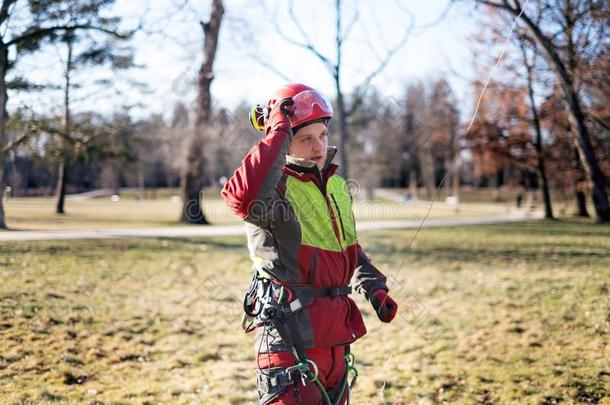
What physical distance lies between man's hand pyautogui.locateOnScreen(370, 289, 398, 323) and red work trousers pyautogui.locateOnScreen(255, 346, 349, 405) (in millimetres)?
249

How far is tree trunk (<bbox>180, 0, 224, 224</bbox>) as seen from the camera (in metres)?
14.8

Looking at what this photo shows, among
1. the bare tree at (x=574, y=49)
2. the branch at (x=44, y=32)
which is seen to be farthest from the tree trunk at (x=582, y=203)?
the branch at (x=44, y=32)

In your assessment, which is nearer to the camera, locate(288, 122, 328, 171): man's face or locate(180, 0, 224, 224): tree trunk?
locate(288, 122, 328, 171): man's face

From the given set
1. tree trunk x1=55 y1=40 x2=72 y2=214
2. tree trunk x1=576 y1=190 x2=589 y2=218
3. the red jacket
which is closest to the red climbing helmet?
the red jacket

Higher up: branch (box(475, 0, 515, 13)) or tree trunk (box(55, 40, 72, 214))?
branch (box(475, 0, 515, 13))

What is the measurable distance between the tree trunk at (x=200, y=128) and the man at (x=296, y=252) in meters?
13.1

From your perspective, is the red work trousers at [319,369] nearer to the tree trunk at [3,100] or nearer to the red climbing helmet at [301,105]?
the red climbing helmet at [301,105]

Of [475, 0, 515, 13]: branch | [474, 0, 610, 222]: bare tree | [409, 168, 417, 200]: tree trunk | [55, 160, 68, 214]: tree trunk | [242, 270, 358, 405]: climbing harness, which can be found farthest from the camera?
[409, 168, 417, 200]: tree trunk

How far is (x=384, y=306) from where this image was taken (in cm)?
250

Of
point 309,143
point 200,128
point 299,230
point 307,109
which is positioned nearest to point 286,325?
point 299,230

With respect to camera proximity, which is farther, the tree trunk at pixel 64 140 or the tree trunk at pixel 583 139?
the tree trunk at pixel 64 140

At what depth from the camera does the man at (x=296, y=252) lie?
2096mm

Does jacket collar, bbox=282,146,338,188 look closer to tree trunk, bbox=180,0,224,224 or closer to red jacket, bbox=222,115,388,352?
red jacket, bbox=222,115,388,352

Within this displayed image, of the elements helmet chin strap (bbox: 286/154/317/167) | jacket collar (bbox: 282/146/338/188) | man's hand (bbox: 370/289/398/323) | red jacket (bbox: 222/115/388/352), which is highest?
helmet chin strap (bbox: 286/154/317/167)
